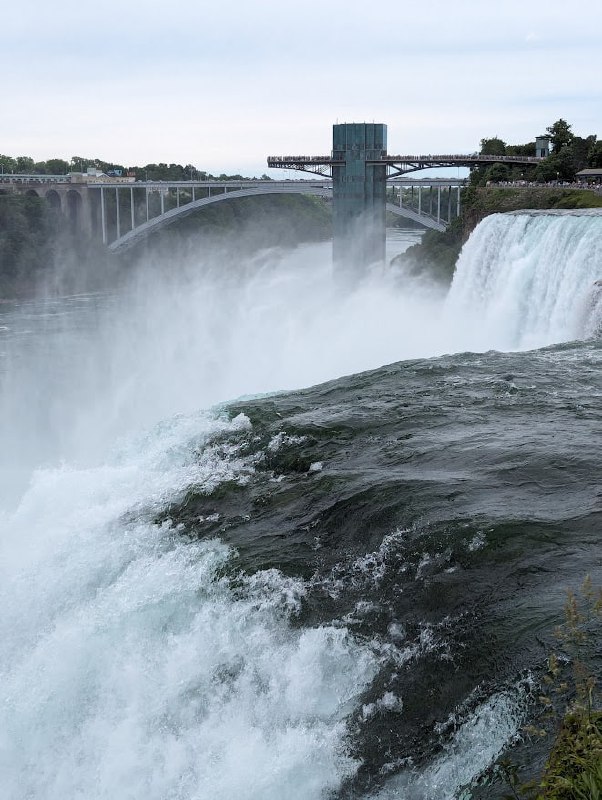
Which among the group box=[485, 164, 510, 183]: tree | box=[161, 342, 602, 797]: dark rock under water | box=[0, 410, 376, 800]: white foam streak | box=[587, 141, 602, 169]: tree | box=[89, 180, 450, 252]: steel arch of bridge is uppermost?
box=[587, 141, 602, 169]: tree

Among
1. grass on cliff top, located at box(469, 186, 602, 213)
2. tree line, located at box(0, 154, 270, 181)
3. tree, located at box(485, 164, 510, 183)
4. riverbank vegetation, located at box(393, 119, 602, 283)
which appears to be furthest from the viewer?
tree line, located at box(0, 154, 270, 181)

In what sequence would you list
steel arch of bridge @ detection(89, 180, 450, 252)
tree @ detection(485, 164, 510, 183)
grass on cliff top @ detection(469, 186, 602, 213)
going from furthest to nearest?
steel arch of bridge @ detection(89, 180, 450, 252), tree @ detection(485, 164, 510, 183), grass on cliff top @ detection(469, 186, 602, 213)

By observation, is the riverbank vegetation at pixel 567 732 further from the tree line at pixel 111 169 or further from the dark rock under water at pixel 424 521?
the tree line at pixel 111 169

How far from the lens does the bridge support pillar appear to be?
4738 cm

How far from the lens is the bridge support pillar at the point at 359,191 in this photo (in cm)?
4738

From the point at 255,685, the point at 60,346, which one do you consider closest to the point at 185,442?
the point at 255,685

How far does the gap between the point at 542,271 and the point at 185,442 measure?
13795mm

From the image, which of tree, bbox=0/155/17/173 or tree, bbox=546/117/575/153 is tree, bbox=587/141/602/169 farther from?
tree, bbox=0/155/17/173

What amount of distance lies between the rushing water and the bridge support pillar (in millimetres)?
31831

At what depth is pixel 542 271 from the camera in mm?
22797

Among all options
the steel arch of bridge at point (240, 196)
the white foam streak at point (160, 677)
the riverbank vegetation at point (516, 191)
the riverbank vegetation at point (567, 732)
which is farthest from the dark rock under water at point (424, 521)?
the steel arch of bridge at point (240, 196)

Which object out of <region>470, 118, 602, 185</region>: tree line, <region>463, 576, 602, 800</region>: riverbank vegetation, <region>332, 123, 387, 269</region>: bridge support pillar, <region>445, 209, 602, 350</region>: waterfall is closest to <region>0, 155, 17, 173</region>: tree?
<region>332, 123, 387, 269</region>: bridge support pillar

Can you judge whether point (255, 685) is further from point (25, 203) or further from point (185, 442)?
point (25, 203)

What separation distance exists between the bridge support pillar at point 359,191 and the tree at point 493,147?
6.16 m
